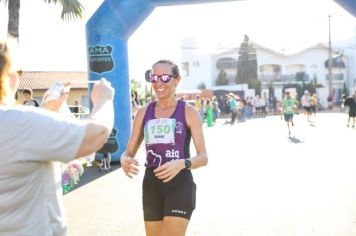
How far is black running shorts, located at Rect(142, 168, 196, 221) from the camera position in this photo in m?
3.55

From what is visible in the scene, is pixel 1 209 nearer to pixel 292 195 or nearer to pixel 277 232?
pixel 277 232

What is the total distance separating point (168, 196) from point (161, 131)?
Answer: 0.48 m

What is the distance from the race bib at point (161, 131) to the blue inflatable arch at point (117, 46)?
6646 mm

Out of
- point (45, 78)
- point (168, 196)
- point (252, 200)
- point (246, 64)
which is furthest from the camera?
point (246, 64)

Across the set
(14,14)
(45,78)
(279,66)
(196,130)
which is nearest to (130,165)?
(196,130)

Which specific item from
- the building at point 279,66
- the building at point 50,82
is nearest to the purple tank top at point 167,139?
the building at point 50,82

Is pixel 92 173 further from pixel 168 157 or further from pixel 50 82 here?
pixel 50 82

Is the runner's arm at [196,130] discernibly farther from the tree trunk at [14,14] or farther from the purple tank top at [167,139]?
the tree trunk at [14,14]

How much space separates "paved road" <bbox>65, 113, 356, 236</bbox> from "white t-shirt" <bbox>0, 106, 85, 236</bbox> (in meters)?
3.71

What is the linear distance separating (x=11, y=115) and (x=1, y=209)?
40 centimetres

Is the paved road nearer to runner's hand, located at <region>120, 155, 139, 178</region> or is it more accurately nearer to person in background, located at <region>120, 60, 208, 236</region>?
person in background, located at <region>120, 60, 208, 236</region>

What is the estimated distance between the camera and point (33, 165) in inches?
72.8

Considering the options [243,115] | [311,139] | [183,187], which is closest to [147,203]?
[183,187]

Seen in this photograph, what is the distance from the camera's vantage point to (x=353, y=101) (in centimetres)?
2095
